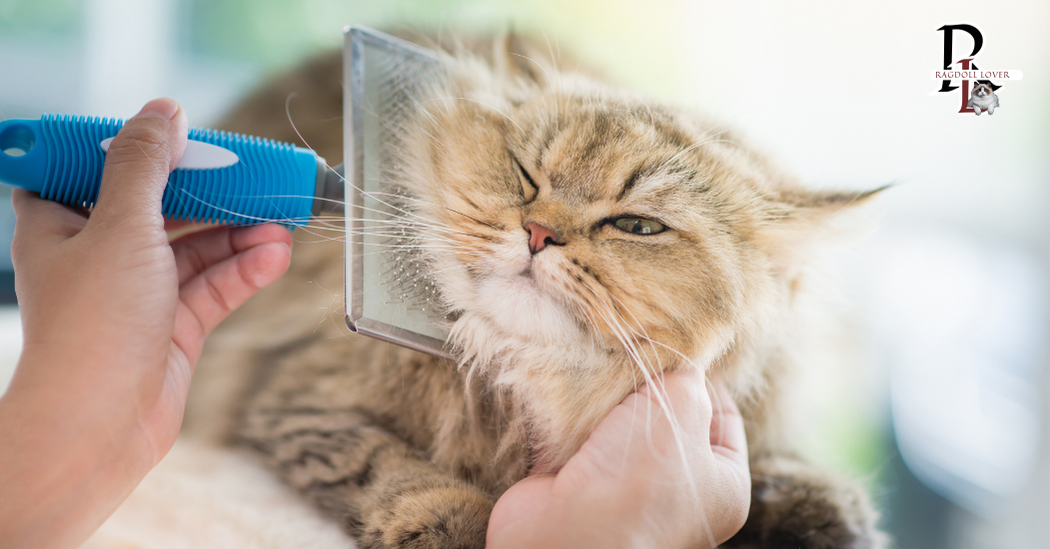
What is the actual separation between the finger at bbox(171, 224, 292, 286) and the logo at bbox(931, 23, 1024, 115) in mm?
1038

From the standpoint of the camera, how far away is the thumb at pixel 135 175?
549 mm

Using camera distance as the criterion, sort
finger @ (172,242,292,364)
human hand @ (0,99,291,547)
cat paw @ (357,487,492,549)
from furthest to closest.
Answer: finger @ (172,242,292,364), cat paw @ (357,487,492,549), human hand @ (0,99,291,547)

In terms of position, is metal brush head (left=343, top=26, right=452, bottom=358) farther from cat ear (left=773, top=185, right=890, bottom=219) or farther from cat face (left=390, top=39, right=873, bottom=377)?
cat ear (left=773, top=185, right=890, bottom=219)

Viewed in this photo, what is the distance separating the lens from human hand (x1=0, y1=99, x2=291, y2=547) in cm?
52

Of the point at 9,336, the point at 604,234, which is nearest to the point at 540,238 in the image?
the point at 604,234

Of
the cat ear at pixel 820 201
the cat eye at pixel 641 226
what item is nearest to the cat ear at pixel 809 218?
the cat ear at pixel 820 201

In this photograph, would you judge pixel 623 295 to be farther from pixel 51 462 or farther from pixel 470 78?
pixel 51 462

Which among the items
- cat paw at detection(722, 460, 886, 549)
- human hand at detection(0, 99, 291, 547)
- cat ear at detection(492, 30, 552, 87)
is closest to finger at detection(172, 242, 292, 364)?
human hand at detection(0, 99, 291, 547)

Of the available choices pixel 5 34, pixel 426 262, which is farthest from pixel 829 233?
pixel 5 34

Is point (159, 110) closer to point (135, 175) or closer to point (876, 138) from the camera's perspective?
point (135, 175)

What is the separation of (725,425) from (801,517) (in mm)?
200

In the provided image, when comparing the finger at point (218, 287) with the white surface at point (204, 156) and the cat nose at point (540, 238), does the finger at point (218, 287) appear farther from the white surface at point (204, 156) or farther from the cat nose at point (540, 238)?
the cat nose at point (540, 238)

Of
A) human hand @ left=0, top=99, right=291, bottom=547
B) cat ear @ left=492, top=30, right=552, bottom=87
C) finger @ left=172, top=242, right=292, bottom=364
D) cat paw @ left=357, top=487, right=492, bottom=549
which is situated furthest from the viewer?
cat ear @ left=492, top=30, right=552, bottom=87

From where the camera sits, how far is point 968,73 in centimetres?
82
